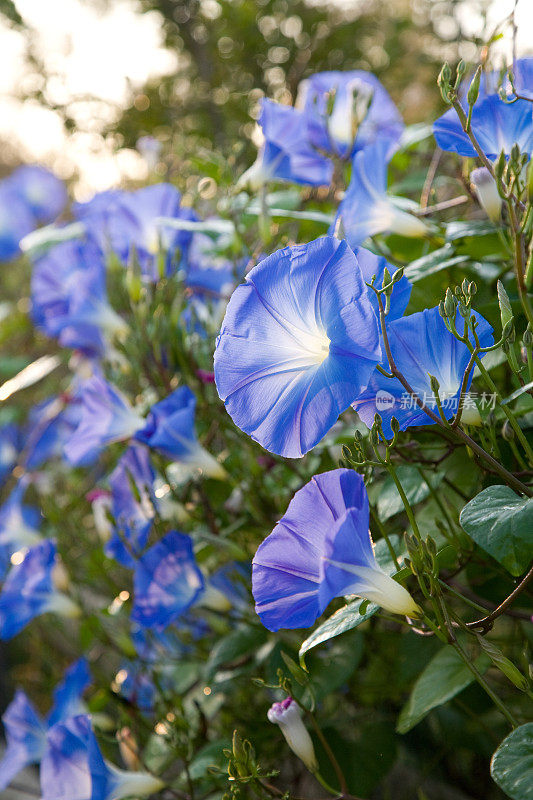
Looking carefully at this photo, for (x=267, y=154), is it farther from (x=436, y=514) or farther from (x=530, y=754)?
(x=530, y=754)

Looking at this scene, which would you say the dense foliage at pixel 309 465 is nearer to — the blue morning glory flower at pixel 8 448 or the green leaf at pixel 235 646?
the green leaf at pixel 235 646

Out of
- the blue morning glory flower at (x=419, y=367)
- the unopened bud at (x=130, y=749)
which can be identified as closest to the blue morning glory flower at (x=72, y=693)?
the unopened bud at (x=130, y=749)

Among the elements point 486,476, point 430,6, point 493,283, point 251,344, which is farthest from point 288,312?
point 430,6

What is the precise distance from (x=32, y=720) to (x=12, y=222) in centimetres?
151

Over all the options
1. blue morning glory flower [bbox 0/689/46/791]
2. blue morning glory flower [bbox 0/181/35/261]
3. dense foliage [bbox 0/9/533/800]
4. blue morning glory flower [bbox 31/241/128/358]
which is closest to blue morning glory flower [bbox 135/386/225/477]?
dense foliage [bbox 0/9/533/800]

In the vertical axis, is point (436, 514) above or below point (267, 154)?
below

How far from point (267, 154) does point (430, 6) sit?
6.12 feet

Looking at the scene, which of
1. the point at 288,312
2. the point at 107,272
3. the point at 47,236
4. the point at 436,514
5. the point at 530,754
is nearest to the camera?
the point at 530,754

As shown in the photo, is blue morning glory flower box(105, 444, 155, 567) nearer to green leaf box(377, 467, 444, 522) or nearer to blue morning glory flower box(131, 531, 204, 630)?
blue morning glory flower box(131, 531, 204, 630)

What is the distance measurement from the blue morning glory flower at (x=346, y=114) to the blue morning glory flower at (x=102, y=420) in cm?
51

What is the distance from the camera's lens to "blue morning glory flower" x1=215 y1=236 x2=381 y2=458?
581 mm

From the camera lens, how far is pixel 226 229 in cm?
107

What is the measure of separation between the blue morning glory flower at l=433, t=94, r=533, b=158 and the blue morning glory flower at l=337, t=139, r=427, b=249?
126 millimetres

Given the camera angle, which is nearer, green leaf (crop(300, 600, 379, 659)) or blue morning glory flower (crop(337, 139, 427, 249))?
green leaf (crop(300, 600, 379, 659))
